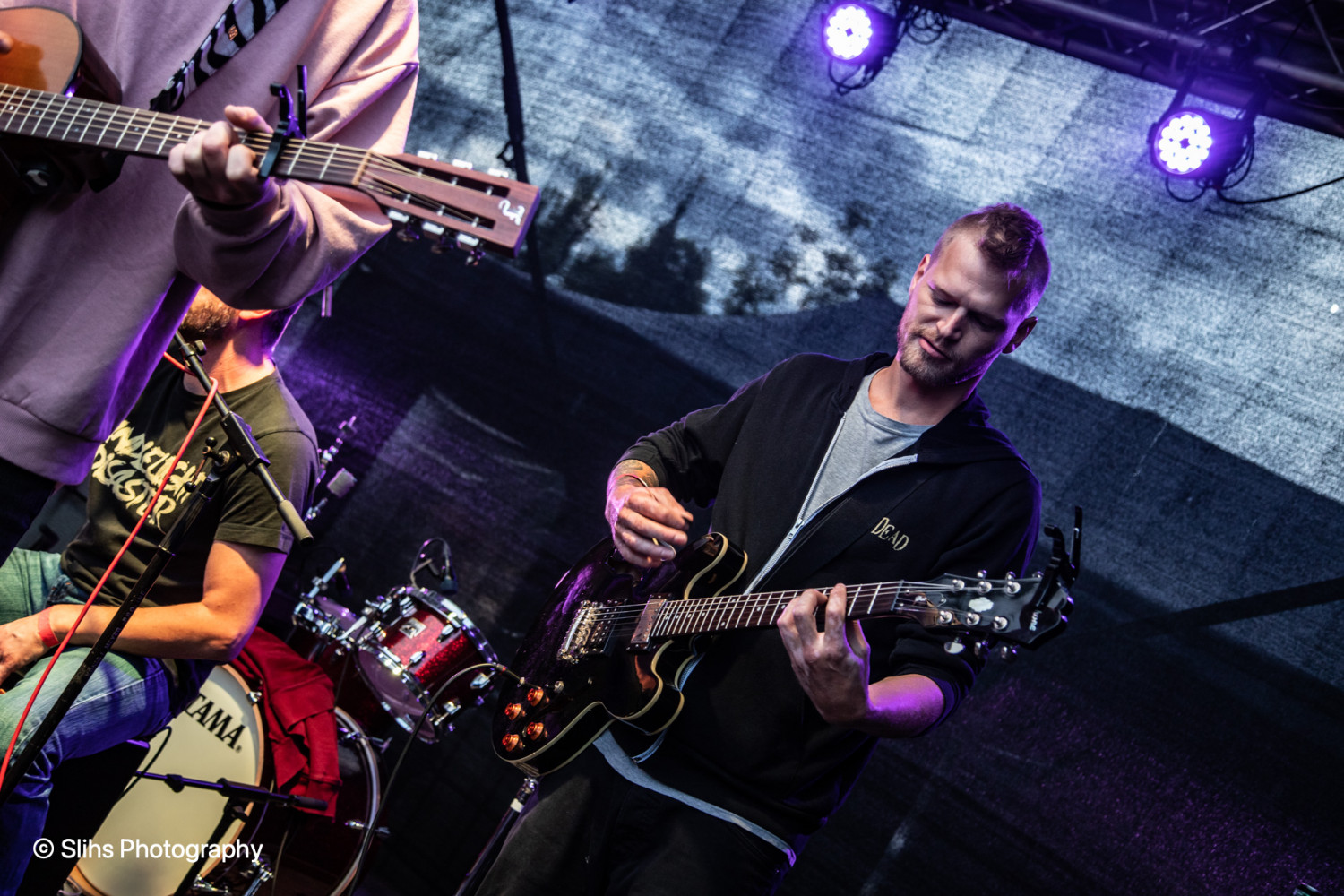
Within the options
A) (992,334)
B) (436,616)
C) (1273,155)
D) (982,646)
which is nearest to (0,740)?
(436,616)

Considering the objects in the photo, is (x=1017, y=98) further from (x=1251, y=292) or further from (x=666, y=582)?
(x=666, y=582)

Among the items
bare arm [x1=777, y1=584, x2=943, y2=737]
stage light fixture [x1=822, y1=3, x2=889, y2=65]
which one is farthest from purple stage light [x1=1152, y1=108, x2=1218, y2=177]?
bare arm [x1=777, y1=584, x2=943, y2=737]

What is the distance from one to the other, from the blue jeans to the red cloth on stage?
71 centimetres

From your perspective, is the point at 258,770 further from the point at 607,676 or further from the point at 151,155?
the point at 151,155

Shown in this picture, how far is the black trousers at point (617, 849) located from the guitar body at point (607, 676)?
100 mm

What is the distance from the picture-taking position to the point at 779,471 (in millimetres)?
2393

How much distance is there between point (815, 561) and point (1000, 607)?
504mm

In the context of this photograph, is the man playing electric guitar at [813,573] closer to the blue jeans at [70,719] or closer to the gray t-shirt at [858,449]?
the gray t-shirt at [858,449]

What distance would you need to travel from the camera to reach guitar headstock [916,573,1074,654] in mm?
1755

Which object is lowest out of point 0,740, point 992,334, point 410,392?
point 0,740

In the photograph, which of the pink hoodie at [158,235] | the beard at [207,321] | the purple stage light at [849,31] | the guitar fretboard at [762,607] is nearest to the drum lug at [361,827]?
the beard at [207,321]

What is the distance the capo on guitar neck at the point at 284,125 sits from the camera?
5.04ft

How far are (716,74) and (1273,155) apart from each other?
247 cm

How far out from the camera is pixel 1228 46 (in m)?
3.44
